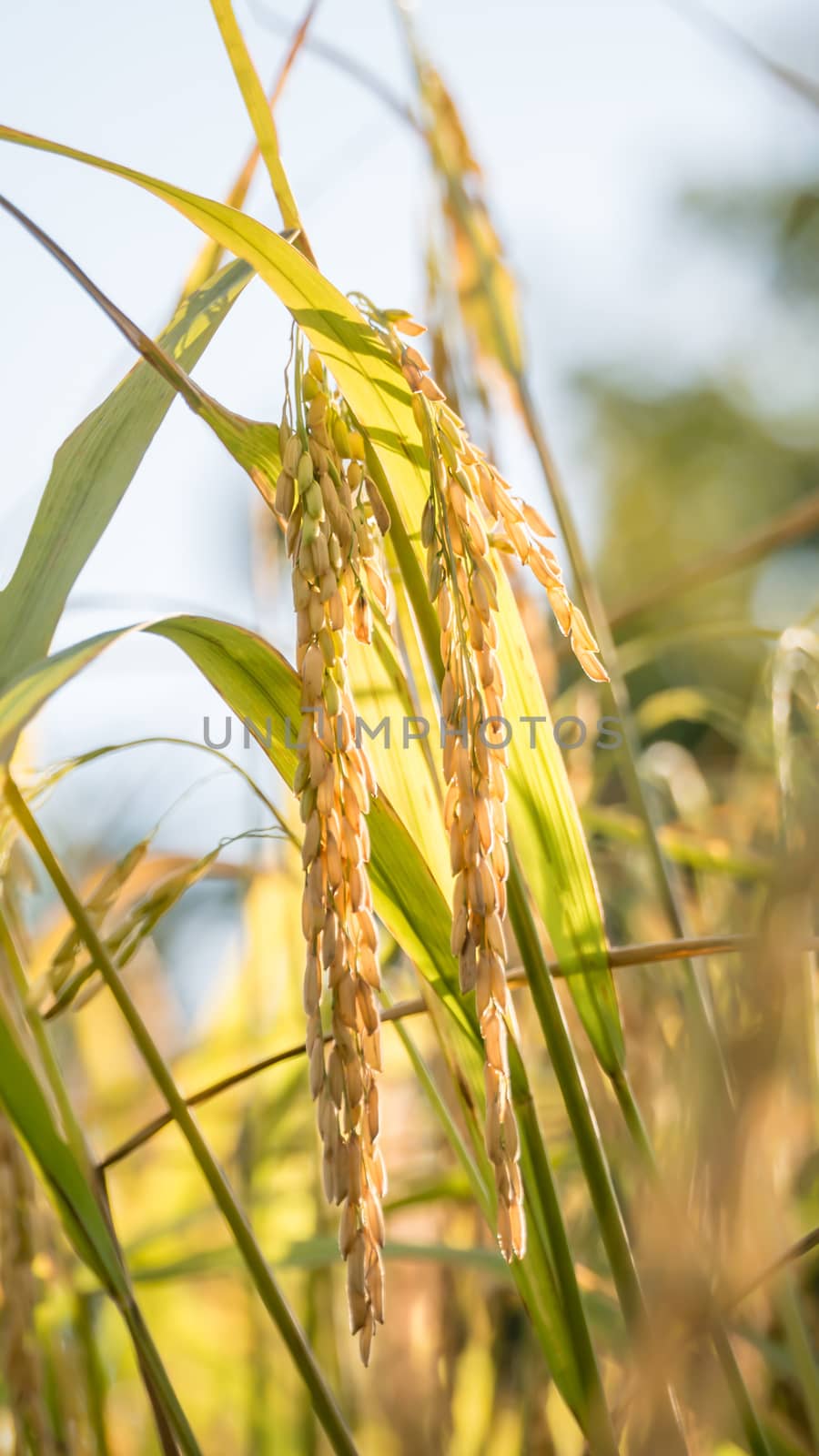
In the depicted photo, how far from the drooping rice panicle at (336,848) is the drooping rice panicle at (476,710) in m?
0.02

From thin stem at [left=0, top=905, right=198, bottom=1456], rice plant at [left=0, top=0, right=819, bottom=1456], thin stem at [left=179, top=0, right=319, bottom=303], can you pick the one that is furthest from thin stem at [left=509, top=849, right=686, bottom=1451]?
thin stem at [left=179, top=0, right=319, bottom=303]

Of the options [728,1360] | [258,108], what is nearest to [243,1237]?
[728,1360]

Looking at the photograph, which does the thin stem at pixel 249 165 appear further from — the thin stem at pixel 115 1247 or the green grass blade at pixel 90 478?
the thin stem at pixel 115 1247

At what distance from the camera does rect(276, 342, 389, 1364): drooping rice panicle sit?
25 cm

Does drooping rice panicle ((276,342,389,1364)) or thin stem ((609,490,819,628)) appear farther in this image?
thin stem ((609,490,819,628))

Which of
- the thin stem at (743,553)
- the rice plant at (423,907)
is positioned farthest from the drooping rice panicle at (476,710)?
the thin stem at (743,553)

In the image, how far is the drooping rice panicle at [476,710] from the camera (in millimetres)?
255

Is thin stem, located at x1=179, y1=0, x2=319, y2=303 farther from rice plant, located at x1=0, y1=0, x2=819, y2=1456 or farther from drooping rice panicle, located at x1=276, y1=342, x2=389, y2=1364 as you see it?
drooping rice panicle, located at x1=276, y1=342, x2=389, y2=1364

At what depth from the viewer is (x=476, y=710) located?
26 centimetres

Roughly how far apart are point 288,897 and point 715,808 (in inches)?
14.1

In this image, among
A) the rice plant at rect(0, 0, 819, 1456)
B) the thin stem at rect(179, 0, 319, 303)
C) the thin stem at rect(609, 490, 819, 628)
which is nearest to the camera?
the rice plant at rect(0, 0, 819, 1456)

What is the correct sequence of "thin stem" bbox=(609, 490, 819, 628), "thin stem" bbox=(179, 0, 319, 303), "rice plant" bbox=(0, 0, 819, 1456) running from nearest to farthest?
1. "rice plant" bbox=(0, 0, 819, 1456)
2. "thin stem" bbox=(179, 0, 319, 303)
3. "thin stem" bbox=(609, 490, 819, 628)

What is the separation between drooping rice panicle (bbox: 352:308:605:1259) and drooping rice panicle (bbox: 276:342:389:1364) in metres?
0.02

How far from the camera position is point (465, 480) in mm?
262
